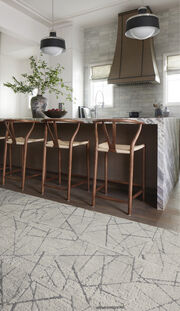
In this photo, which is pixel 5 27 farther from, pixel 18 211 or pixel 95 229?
pixel 95 229

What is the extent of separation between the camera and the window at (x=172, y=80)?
4.95 meters

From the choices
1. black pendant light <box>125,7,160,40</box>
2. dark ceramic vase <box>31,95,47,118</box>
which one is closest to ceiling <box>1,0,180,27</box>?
black pendant light <box>125,7,160,40</box>

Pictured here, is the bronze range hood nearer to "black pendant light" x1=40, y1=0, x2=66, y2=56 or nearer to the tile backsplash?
the tile backsplash

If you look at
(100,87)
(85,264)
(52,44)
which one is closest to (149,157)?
(85,264)

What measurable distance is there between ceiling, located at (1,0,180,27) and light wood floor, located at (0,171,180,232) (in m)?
3.83

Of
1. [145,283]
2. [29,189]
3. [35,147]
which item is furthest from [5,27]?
[145,283]

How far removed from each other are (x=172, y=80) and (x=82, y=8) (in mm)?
2469

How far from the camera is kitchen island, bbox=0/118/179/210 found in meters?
2.30

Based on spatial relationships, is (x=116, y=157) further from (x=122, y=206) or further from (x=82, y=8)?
(x=82, y=8)

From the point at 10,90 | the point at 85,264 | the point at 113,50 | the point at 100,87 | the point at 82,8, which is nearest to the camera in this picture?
the point at 85,264

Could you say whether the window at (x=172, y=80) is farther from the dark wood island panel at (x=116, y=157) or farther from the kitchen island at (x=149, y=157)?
the dark wood island panel at (x=116, y=157)

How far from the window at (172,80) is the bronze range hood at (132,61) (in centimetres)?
34

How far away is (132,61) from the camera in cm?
493

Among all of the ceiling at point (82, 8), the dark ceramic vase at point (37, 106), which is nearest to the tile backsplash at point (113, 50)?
the ceiling at point (82, 8)
